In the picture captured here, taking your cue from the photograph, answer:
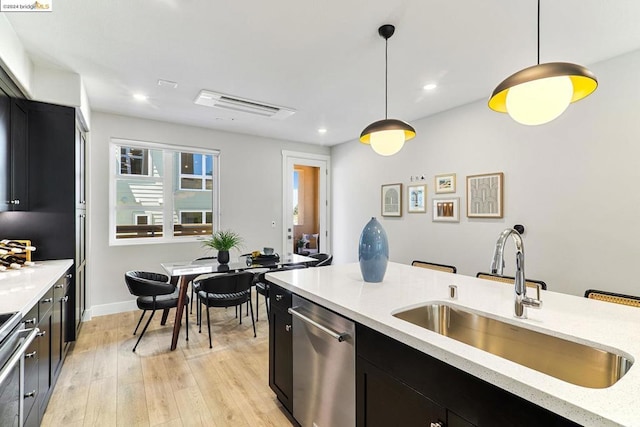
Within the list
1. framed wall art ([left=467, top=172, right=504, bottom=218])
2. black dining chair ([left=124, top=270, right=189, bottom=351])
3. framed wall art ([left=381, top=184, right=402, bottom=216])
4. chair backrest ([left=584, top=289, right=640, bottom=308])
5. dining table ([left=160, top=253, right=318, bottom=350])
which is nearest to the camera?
chair backrest ([left=584, top=289, right=640, bottom=308])

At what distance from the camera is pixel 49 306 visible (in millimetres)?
2066

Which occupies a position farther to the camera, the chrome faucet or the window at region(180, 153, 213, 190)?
the window at region(180, 153, 213, 190)

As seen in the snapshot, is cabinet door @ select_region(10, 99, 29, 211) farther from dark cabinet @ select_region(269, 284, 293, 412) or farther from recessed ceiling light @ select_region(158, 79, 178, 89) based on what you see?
dark cabinet @ select_region(269, 284, 293, 412)

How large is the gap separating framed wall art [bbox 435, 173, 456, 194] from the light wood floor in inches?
108

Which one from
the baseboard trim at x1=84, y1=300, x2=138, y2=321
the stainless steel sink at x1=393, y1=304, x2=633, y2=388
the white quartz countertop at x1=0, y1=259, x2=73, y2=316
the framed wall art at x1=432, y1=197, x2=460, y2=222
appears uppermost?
the framed wall art at x1=432, y1=197, x2=460, y2=222

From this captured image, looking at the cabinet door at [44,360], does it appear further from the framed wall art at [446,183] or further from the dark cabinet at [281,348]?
the framed wall art at [446,183]

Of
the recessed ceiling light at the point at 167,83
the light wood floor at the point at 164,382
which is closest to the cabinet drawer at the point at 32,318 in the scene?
the light wood floor at the point at 164,382

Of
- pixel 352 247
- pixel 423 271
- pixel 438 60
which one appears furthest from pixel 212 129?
pixel 423 271

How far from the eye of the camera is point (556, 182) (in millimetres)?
2955

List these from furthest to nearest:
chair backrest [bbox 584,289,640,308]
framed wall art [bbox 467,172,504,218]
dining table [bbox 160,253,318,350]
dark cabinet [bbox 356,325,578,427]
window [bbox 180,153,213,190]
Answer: window [bbox 180,153,213,190], framed wall art [bbox 467,172,504,218], dining table [bbox 160,253,318,350], chair backrest [bbox 584,289,640,308], dark cabinet [bbox 356,325,578,427]

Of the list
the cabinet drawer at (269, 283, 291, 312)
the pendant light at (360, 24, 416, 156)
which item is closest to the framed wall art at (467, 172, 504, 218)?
the pendant light at (360, 24, 416, 156)

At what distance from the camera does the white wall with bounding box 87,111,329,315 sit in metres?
3.99

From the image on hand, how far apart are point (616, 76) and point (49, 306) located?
4624mm

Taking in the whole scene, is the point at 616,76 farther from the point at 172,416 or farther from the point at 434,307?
the point at 172,416
